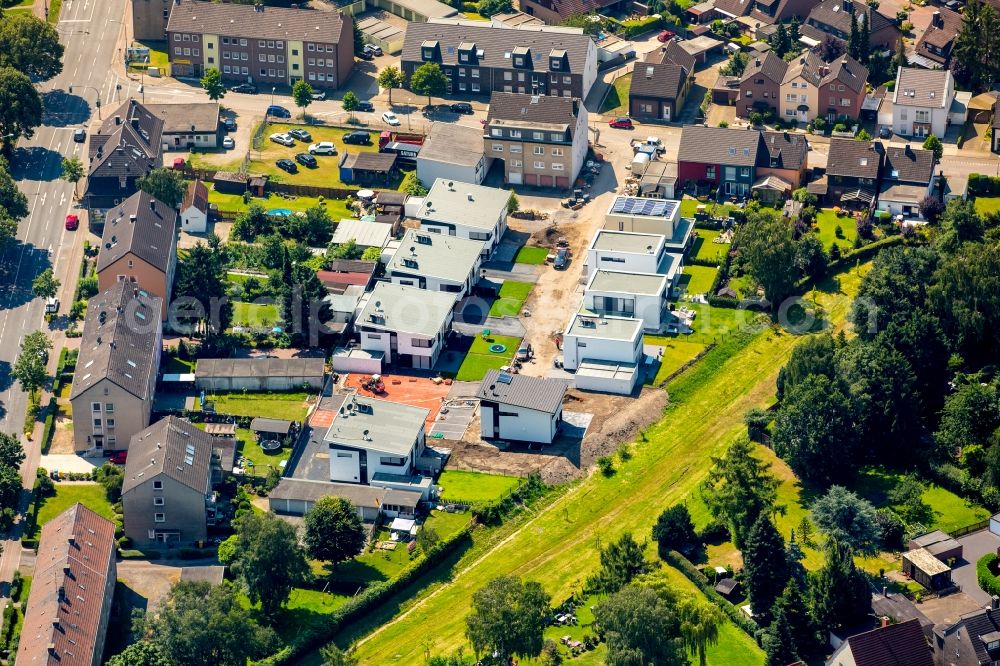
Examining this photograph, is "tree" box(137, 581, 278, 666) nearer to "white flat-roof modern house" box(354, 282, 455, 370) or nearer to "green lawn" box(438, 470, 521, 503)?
"green lawn" box(438, 470, 521, 503)

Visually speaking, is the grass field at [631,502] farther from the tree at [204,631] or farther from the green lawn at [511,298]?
the green lawn at [511,298]

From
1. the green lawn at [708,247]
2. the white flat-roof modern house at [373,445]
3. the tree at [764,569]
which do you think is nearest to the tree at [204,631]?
the white flat-roof modern house at [373,445]

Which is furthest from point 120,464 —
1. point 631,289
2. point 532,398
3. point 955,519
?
point 955,519

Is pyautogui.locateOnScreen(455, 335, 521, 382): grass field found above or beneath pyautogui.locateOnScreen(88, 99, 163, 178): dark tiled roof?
beneath

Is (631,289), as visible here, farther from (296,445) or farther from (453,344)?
(296,445)

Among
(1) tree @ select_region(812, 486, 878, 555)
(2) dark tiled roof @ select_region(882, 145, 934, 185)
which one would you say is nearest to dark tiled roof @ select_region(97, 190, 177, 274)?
(1) tree @ select_region(812, 486, 878, 555)

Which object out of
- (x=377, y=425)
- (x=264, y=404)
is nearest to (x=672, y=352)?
(x=377, y=425)
